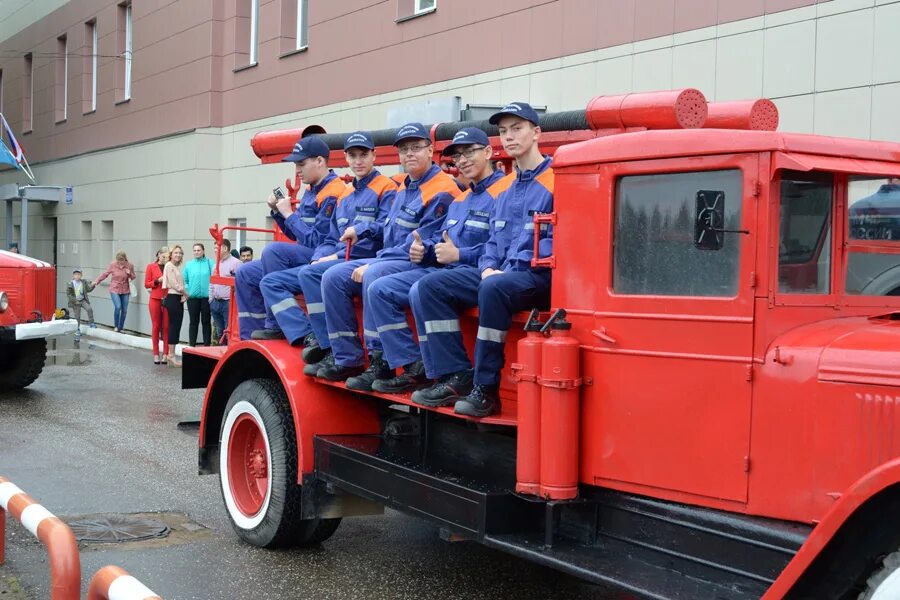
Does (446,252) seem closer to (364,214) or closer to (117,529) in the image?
Answer: (364,214)

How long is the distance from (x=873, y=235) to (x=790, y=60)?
20.9ft

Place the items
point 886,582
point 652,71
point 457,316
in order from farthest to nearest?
1. point 652,71
2. point 457,316
3. point 886,582

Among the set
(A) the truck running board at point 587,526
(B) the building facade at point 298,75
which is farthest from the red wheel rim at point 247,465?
(B) the building facade at point 298,75

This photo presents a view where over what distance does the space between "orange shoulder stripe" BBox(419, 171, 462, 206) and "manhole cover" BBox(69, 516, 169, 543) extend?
2.59 meters

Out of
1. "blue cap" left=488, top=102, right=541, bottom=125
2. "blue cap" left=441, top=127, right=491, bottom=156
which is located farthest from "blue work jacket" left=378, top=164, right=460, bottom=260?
"blue cap" left=488, top=102, right=541, bottom=125

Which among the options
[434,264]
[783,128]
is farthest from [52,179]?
[434,264]

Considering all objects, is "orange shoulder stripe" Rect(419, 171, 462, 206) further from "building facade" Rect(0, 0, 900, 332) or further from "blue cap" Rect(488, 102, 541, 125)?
"building facade" Rect(0, 0, 900, 332)

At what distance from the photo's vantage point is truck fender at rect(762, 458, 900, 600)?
3533mm

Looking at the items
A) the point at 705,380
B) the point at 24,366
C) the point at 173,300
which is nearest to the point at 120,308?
the point at 173,300

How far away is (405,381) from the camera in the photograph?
5871 mm

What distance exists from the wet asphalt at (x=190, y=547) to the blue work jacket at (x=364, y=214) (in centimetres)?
177

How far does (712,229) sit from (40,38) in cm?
3154

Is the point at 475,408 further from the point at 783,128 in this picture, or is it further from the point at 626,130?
the point at 783,128

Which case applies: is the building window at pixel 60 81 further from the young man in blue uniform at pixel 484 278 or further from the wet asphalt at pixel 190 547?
the young man in blue uniform at pixel 484 278
